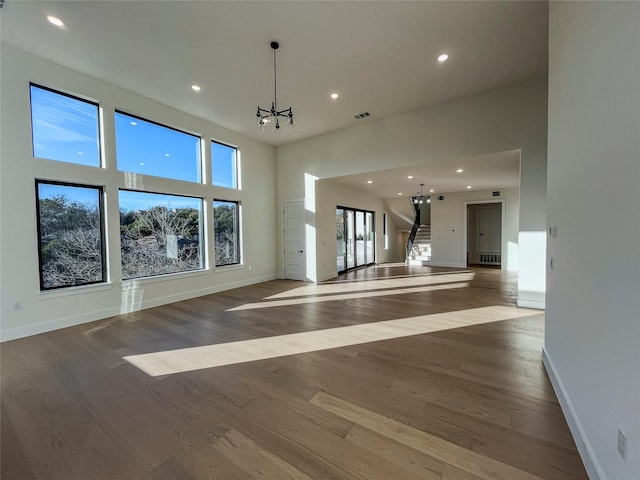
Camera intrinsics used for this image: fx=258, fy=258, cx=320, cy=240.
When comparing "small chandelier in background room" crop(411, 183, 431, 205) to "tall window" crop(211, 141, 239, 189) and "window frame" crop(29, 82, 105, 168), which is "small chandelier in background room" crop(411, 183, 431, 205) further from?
"window frame" crop(29, 82, 105, 168)

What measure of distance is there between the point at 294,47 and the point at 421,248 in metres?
9.62

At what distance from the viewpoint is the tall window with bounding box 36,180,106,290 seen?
3904mm

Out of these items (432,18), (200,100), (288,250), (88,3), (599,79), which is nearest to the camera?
(599,79)

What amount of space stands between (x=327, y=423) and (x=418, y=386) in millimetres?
947

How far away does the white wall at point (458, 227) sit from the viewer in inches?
351

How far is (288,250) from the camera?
305 inches

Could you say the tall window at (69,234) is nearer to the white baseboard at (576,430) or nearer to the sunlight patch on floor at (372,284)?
the sunlight patch on floor at (372,284)

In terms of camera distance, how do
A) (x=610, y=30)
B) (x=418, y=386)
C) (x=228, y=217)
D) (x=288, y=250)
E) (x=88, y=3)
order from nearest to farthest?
(x=610, y=30)
(x=418, y=386)
(x=88, y=3)
(x=228, y=217)
(x=288, y=250)

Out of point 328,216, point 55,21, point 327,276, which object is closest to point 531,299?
point 327,276

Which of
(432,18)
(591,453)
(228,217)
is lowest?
(591,453)

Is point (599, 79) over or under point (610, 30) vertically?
under

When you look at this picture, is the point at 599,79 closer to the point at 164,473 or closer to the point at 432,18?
the point at 432,18

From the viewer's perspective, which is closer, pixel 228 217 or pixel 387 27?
pixel 387 27

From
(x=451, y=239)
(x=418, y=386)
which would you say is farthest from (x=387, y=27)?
(x=451, y=239)
